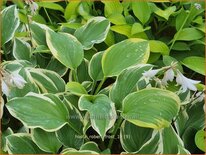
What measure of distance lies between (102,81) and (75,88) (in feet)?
0.42

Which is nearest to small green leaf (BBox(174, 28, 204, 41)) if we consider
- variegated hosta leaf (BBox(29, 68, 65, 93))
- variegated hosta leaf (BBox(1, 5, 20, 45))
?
variegated hosta leaf (BBox(29, 68, 65, 93))

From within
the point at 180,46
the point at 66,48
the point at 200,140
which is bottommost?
the point at 200,140

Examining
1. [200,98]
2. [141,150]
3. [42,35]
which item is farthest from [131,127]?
[42,35]

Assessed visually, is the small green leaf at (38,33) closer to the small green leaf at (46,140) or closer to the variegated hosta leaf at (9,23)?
the variegated hosta leaf at (9,23)

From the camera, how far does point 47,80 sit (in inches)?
61.4

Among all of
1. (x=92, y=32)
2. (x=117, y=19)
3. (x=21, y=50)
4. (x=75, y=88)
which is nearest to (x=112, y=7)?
(x=117, y=19)

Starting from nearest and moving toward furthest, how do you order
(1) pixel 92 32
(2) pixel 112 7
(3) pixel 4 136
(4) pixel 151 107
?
(4) pixel 151 107, (3) pixel 4 136, (1) pixel 92 32, (2) pixel 112 7

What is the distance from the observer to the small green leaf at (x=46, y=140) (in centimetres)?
139

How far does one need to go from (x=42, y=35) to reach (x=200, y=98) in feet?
2.31

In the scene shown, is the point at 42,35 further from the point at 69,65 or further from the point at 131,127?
the point at 131,127

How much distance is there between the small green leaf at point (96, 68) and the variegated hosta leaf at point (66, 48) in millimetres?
54

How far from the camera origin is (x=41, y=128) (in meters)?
1.38

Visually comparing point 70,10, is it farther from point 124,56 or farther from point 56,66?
point 124,56

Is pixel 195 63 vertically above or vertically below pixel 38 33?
below
